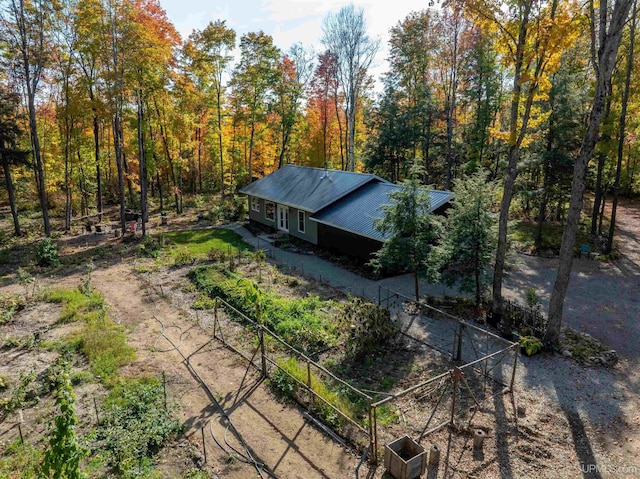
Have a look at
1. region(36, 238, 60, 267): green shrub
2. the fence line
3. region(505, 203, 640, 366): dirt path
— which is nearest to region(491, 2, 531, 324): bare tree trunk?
the fence line

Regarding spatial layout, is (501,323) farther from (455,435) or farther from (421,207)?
(455,435)

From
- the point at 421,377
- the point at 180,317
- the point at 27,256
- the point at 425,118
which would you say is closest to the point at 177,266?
the point at 180,317

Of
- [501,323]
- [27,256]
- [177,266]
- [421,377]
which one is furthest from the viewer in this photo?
[27,256]

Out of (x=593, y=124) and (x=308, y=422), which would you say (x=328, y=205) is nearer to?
(x=593, y=124)

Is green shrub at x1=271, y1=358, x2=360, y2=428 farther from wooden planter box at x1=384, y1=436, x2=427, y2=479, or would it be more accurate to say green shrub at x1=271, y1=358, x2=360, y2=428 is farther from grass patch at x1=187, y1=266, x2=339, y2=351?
wooden planter box at x1=384, y1=436, x2=427, y2=479

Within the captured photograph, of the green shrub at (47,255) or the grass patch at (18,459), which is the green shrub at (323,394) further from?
the green shrub at (47,255)

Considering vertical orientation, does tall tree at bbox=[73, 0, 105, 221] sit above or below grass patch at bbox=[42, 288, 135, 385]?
above

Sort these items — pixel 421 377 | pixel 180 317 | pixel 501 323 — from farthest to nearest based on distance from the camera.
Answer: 1. pixel 180 317
2. pixel 501 323
3. pixel 421 377

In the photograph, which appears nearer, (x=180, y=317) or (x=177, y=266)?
(x=180, y=317)
